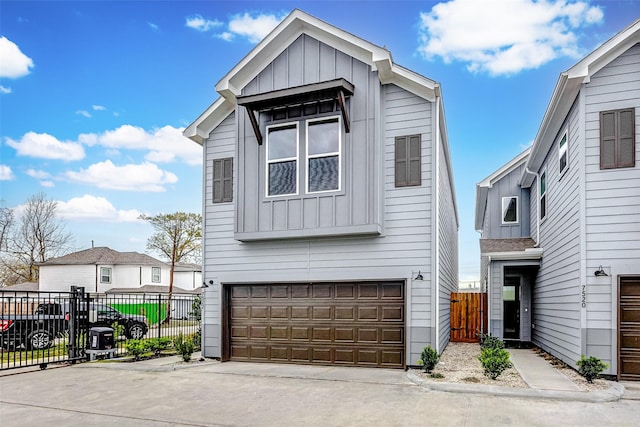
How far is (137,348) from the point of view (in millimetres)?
11703

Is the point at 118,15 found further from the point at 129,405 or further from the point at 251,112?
the point at 129,405

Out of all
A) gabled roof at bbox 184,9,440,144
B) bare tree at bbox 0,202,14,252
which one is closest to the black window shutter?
gabled roof at bbox 184,9,440,144

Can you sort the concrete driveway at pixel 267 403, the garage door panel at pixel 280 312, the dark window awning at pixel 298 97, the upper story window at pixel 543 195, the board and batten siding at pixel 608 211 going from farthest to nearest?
the upper story window at pixel 543 195, the garage door panel at pixel 280 312, the dark window awning at pixel 298 97, the board and batten siding at pixel 608 211, the concrete driveway at pixel 267 403

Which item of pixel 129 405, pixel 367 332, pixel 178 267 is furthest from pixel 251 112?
pixel 178 267

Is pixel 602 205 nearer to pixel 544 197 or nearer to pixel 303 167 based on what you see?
pixel 544 197

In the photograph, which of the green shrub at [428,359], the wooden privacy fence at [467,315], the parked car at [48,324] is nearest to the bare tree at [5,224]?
the parked car at [48,324]

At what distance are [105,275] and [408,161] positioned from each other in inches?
1090

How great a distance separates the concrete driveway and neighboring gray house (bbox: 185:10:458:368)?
4.09ft

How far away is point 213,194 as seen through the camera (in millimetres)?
12188

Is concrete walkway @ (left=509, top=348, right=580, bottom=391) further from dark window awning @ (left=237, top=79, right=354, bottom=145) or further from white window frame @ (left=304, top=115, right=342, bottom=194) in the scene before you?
dark window awning @ (left=237, top=79, right=354, bottom=145)

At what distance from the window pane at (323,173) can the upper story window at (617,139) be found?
5.16m

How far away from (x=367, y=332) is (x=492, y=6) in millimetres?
9519

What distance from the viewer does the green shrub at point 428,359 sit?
30.3 feet

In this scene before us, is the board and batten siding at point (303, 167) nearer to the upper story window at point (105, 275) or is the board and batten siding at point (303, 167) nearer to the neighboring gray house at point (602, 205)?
the neighboring gray house at point (602, 205)
